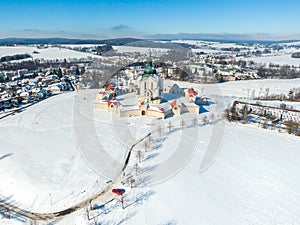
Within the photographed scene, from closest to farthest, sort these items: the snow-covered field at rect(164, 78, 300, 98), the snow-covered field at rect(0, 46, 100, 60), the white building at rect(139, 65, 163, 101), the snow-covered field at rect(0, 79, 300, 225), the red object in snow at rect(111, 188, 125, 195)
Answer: the snow-covered field at rect(0, 79, 300, 225) → the red object in snow at rect(111, 188, 125, 195) → the white building at rect(139, 65, 163, 101) → the snow-covered field at rect(164, 78, 300, 98) → the snow-covered field at rect(0, 46, 100, 60)

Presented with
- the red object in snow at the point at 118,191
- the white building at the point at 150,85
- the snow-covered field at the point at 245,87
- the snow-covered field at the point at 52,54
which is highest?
the snow-covered field at the point at 52,54

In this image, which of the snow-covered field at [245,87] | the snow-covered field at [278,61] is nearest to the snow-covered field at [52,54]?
the snow-covered field at [245,87]

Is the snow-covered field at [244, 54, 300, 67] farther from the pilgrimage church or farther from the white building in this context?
the white building

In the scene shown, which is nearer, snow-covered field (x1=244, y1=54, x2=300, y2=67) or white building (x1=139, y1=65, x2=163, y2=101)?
white building (x1=139, y1=65, x2=163, y2=101)

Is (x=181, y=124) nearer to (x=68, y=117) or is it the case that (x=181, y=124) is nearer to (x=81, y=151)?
(x=81, y=151)

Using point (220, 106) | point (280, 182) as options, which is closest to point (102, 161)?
point (280, 182)

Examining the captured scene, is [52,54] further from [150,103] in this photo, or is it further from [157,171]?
[157,171]

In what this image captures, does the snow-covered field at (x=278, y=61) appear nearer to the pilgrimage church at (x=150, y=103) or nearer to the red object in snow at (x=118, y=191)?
the pilgrimage church at (x=150, y=103)

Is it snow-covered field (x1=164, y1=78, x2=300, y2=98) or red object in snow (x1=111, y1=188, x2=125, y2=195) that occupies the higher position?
snow-covered field (x1=164, y1=78, x2=300, y2=98)

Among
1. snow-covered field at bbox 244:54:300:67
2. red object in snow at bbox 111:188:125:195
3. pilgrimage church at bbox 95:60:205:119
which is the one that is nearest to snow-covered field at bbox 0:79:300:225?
red object in snow at bbox 111:188:125:195
